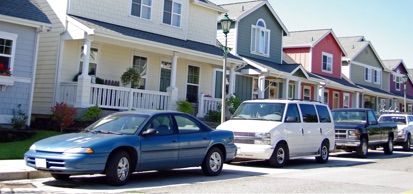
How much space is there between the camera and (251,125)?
1354 centimetres

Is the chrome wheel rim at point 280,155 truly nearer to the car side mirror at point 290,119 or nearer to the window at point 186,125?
the car side mirror at point 290,119

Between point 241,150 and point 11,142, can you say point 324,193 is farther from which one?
point 11,142

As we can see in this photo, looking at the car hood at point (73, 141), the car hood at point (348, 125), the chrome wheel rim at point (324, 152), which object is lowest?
the chrome wheel rim at point (324, 152)

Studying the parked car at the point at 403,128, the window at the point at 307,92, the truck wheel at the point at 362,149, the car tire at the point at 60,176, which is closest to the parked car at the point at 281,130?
the truck wheel at the point at 362,149

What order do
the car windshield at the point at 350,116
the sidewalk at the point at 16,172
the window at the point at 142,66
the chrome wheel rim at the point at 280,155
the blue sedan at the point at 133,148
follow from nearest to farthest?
the blue sedan at the point at 133,148 < the sidewalk at the point at 16,172 < the chrome wheel rim at the point at 280,155 < the car windshield at the point at 350,116 < the window at the point at 142,66

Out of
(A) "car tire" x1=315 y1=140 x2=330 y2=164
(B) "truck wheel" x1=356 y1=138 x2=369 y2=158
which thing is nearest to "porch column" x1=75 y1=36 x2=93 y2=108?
(A) "car tire" x1=315 y1=140 x2=330 y2=164

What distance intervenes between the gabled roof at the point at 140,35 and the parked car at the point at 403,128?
910 centimetres

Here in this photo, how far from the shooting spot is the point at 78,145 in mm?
8812

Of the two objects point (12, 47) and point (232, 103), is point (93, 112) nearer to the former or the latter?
point (12, 47)

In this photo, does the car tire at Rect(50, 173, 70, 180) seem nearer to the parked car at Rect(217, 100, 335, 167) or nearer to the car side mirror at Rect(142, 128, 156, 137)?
the car side mirror at Rect(142, 128, 156, 137)

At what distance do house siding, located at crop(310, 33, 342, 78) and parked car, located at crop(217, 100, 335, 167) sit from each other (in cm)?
1979

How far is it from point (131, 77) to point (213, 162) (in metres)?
9.62

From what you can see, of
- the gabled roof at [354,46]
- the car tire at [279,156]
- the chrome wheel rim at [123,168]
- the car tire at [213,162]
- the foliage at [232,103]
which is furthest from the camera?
the gabled roof at [354,46]

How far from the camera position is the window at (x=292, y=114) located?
45.3 ft
